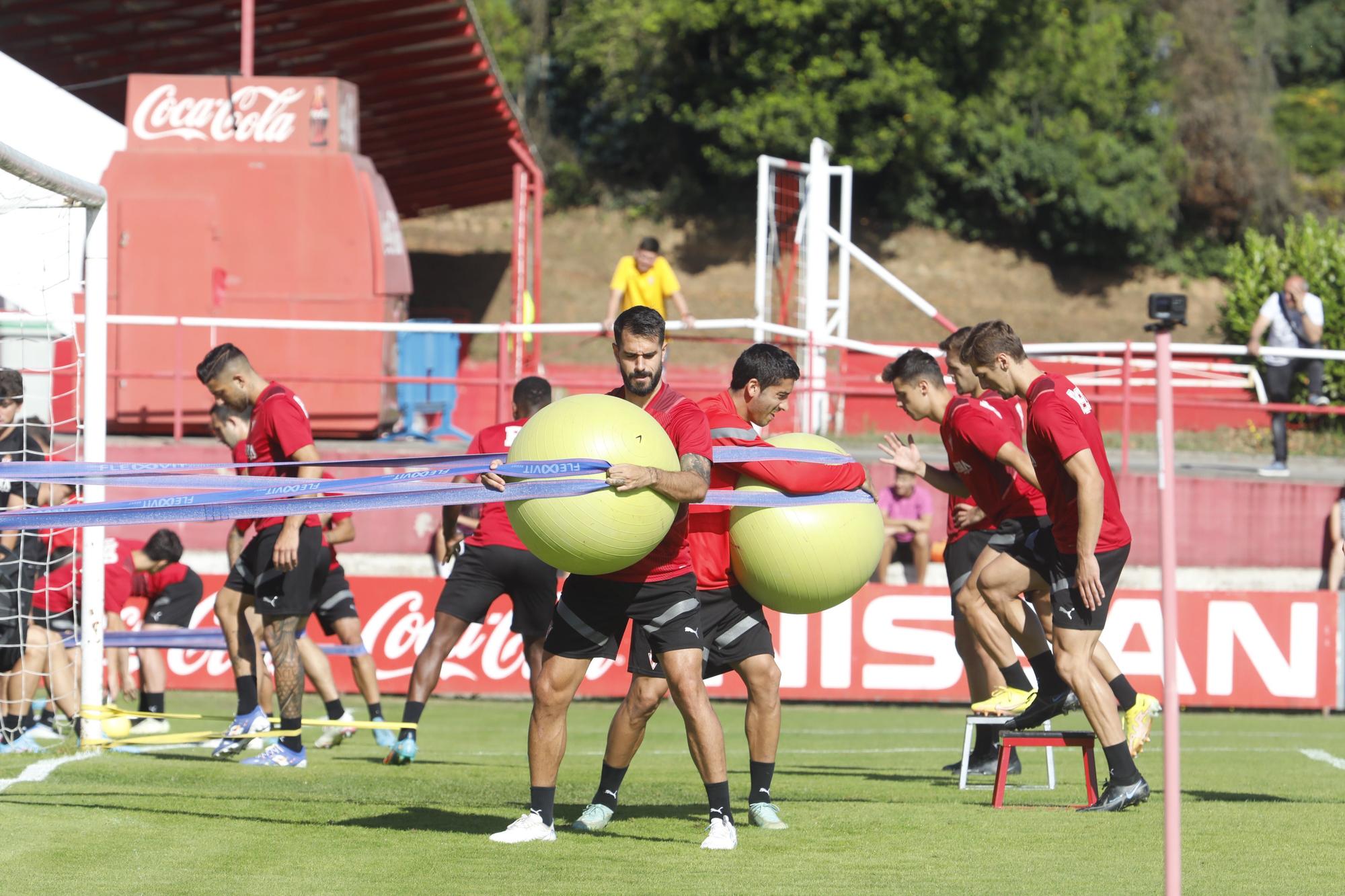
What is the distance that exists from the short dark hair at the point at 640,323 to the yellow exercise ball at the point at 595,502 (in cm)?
34

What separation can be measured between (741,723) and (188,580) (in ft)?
13.9

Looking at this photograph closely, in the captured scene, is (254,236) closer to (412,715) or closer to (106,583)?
(106,583)

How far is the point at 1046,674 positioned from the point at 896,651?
5966 millimetres

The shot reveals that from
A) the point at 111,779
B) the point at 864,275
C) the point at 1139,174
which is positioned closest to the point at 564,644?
the point at 111,779

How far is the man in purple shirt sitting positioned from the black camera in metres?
9.47

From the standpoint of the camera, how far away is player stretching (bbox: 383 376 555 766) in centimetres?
896

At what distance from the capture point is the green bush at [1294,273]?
1107 inches

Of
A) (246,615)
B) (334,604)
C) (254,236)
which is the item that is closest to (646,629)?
(246,615)

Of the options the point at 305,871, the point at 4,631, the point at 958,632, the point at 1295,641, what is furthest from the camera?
the point at 1295,641

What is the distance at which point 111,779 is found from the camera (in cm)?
798

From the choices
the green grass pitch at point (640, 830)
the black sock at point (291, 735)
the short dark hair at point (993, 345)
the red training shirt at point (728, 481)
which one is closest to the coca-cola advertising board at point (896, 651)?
the green grass pitch at point (640, 830)

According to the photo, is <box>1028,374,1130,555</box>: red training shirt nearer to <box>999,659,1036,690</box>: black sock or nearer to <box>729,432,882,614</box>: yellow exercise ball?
<box>729,432,882,614</box>: yellow exercise ball

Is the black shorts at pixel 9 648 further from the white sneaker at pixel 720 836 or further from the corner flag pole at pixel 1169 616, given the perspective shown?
the corner flag pole at pixel 1169 616

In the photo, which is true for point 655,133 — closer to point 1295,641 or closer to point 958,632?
point 1295,641
